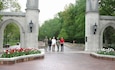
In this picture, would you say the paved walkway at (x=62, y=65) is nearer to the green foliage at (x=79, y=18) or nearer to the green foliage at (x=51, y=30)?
the green foliage at (x=79, y=18)

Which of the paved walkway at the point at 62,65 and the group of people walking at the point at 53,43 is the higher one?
the group of people walking at the point at 53,43

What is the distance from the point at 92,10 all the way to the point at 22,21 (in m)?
7.91

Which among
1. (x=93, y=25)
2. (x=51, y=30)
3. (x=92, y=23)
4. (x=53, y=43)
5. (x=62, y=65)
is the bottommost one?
(x=62, y=65)

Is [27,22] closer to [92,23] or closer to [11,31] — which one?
[92,23]

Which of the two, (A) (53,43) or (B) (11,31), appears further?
(B) (11,31)

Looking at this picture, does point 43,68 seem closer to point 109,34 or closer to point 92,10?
point 92,10

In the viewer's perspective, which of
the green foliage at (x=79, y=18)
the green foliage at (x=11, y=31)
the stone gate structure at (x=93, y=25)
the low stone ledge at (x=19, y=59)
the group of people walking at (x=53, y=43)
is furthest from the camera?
the green foliage at (x=11, y=31)

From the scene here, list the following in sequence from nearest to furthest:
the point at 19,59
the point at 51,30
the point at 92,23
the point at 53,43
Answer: the point at 19,59 < the point at 53,43 < the point at 92,23 < the point at 51,30

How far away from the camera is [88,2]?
24922 millimetres

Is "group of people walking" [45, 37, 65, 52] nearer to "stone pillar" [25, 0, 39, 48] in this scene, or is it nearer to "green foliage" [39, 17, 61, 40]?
"stone pillar" [25, 0, 39, 48]

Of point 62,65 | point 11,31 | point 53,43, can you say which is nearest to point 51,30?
point 11,31

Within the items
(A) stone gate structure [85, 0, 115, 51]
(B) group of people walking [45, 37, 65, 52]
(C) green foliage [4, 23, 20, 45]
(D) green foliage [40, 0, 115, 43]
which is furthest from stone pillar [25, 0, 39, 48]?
(D) green foliage [40, 0, 115, 43]

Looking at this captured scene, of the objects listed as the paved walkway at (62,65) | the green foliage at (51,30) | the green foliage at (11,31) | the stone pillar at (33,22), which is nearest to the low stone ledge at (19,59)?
the paved walkway at (62,65)

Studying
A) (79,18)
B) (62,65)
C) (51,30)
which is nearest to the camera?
(62,65)
